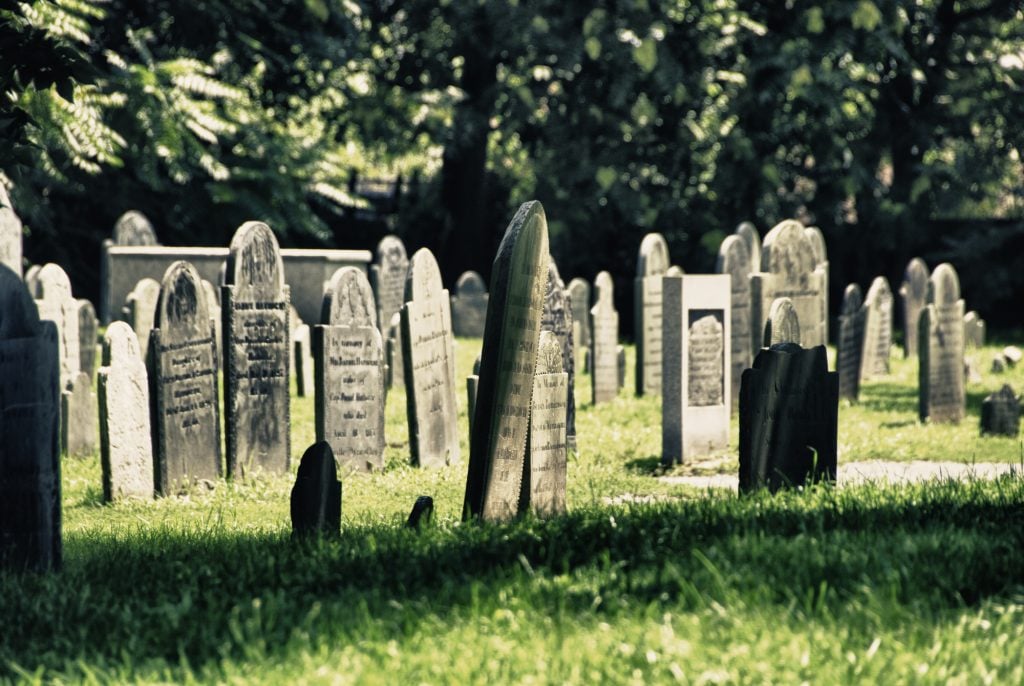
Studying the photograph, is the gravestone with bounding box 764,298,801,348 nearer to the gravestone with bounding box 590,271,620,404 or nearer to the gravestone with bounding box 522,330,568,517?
the gravestone with bounding box 522,330,568,517

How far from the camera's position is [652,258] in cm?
1592

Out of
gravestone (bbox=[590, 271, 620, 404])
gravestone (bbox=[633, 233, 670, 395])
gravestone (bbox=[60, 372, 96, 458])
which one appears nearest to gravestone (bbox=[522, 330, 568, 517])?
gravestone (bbox=[60, 372, 96, 458])

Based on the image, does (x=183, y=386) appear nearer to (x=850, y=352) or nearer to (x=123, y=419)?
(x=123, y=419)

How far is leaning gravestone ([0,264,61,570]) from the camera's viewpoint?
6066mm

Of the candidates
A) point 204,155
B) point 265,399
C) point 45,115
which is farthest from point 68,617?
point 204,155

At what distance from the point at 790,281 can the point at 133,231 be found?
447 inches

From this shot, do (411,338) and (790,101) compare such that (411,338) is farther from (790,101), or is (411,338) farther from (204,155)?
(790,101)

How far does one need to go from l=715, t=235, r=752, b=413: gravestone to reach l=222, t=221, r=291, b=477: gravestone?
5.24 metres

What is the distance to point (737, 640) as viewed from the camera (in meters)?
4.45

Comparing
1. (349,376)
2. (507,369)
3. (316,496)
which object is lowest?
(316,496)

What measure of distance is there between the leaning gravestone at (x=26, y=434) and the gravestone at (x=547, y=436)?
2.41 meters

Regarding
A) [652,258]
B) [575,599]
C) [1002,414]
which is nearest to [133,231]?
[652,258]

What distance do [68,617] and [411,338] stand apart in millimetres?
5224

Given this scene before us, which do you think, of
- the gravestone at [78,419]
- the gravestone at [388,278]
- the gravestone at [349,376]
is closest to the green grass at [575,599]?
the gravestone at [349,376]
